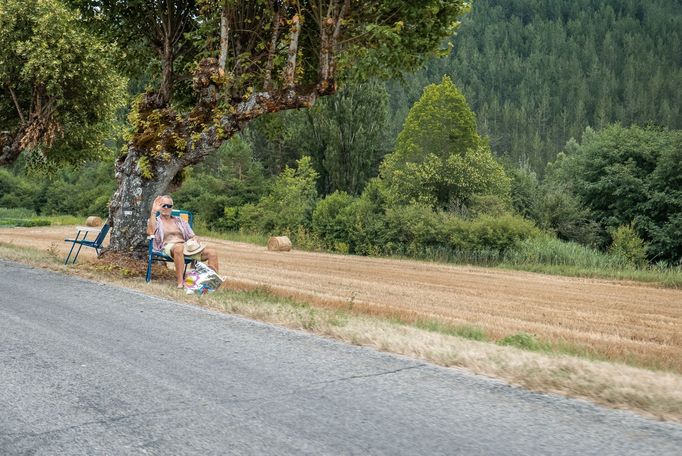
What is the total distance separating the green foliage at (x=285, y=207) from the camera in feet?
122

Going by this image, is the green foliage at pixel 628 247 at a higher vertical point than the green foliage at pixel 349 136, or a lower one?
lower

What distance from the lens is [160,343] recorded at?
24.2ft

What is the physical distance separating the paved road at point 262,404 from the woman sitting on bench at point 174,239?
416 centimetres

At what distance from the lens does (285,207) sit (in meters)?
39.3

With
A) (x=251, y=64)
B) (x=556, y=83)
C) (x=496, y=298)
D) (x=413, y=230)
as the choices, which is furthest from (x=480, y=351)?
(x=556, y=83)

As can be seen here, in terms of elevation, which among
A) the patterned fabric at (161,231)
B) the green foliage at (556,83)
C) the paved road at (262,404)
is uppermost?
the green foliage at (556,83)

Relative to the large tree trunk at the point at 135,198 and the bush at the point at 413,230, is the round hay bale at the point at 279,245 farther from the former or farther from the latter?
the large tree trunk at the point at 135,198

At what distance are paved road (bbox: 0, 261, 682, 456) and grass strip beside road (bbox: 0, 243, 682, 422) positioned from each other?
0.30m

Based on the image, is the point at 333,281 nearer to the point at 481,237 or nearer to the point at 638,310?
the point at 638,310

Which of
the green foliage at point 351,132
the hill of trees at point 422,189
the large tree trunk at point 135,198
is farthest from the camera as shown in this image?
the green foliage at point 351,132

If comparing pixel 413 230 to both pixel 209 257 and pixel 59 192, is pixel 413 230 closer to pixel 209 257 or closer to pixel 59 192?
pixel 209 257

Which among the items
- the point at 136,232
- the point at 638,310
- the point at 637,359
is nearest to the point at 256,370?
the point at 637,359

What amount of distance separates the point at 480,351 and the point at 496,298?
9.79 meters

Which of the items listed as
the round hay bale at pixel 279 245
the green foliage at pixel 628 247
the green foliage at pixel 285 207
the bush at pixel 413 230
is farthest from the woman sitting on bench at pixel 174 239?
the green foliage at pixel 285 207
